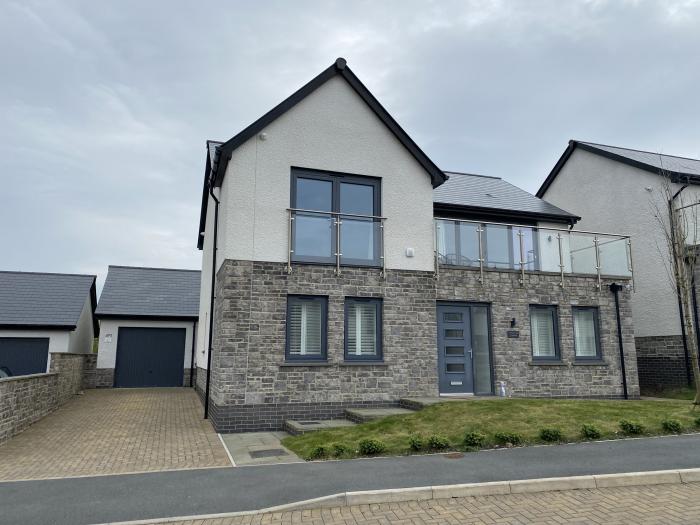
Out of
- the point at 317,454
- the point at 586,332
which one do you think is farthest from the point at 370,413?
the point at 586,332

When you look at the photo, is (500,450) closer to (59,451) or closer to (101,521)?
(101,521)

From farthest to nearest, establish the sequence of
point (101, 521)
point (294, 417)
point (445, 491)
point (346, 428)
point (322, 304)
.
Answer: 1. point (322, 304)
2. point (294, 417)
3. point (346, 428)
4. point (445, 491)
5. point (101, 521)

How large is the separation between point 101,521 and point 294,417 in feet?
18.5

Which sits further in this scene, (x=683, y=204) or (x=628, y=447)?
(x=683, y=204)

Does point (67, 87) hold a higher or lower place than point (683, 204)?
higher

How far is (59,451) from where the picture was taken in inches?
343

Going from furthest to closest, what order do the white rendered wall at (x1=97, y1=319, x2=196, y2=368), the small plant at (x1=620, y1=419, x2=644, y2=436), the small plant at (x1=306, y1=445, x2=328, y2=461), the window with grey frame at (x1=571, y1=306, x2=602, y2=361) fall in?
the white rendered wall at (x1=97, y1=319, x2=196, y2=368) → the window with grey frame at (x1=571, y1=306, x2=602, y2=361) → the small plant at (x1=620, y1=419, x2=644, y2=436) → the small plant at (x1=306, y1=445, x2=328, y2=461)

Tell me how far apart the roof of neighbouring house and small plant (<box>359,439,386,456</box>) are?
1379cm

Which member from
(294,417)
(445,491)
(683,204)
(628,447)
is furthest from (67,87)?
(683,204)

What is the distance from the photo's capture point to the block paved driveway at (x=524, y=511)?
5.18 meters

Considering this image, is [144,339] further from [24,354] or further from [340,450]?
[340,450]

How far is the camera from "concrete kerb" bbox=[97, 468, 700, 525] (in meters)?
5.57

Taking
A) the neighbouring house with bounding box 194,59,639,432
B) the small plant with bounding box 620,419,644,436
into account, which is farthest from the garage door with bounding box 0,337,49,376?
the small plant with bounding box 620,419,644,436

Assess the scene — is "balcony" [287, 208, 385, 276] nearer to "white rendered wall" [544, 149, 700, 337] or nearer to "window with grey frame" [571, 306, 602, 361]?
"window with grey frame" [571, 306, 602, 361]
